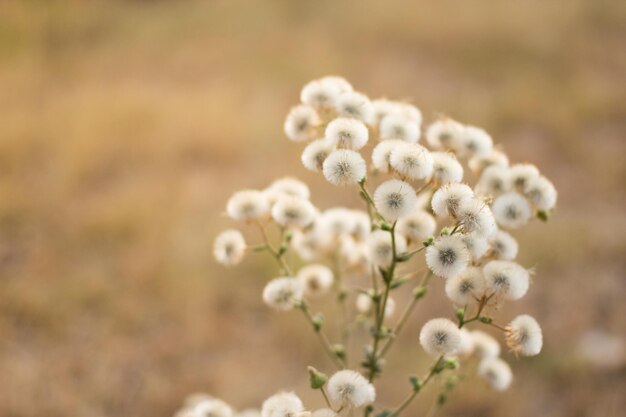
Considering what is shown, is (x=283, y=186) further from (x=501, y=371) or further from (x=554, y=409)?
(x=554, y=409)

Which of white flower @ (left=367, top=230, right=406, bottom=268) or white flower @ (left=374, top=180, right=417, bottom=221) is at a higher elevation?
white flower @ (left=367, top=230, right=406, bottom=268)

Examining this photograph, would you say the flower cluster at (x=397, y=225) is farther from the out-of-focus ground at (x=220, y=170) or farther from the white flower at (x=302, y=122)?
the out-of-focus ground at (x=220, y=170)

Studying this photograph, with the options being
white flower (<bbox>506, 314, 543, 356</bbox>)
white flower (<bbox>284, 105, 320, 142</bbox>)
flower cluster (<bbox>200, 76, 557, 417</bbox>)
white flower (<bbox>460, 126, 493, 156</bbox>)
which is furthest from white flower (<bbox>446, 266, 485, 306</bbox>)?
white flower (<bbox>284, 105, 320, 142</bbox>)

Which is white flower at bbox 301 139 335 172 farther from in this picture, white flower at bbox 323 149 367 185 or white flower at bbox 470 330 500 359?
white flower at bbox 470 330 500 359

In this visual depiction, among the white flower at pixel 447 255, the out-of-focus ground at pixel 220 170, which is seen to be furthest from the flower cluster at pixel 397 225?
the out-of-focus ground at pixel 220 170

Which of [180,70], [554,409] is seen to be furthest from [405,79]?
[554,409]

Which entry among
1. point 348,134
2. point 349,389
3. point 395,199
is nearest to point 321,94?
point 348,134
